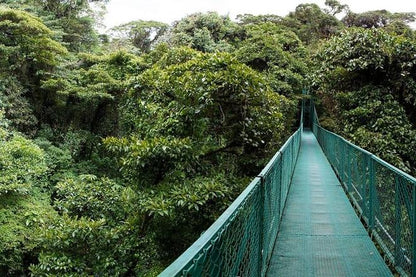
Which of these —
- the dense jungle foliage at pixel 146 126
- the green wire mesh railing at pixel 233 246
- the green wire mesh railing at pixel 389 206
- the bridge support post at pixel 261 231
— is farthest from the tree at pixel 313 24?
the green wire mesh railing at pixel 233 246

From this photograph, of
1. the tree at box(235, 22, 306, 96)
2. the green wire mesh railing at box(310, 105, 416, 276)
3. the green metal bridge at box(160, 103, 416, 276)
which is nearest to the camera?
the green metal bridge at box(160, 103, 416, 276)

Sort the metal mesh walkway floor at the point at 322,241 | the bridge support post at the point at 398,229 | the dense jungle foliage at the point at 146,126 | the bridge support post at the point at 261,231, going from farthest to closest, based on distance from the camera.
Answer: the dense jungle foliage at the point at 146,126 → the metal mesh walkway floor at the point at 322,241 → the bridge support post at the point at 398,229 → the bridge support post at the point at 261,231

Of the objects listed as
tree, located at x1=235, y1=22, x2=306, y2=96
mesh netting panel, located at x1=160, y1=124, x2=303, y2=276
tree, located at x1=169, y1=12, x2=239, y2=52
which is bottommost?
mesh netting panel, located at x1=160, y1=124, x2=303, y2=276

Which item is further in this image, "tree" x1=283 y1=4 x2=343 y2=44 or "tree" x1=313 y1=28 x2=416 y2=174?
"tree" x1=283 y1=4 x2=343 y2=44

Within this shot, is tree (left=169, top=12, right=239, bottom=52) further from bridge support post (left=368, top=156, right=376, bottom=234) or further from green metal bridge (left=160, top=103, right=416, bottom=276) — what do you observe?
bridge support post (left=368, top=156, right=376, bottom=234)

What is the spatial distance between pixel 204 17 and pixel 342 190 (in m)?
16.6

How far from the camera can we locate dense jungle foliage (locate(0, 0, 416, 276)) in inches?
205

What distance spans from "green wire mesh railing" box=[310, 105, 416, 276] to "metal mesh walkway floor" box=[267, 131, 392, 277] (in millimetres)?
167

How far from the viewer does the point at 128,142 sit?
18.1ft

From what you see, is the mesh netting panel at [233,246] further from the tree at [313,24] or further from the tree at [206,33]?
the tree at [313,24]

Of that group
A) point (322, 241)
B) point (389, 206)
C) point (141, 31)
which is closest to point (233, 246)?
point (389, 206)

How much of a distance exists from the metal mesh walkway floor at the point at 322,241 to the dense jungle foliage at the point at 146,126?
1.10m

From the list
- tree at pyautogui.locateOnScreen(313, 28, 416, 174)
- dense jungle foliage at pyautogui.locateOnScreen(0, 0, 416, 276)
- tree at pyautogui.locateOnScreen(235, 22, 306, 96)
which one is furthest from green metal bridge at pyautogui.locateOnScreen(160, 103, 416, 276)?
tree at pyautogui.locateOnScreen(235, 22, 306, 96)

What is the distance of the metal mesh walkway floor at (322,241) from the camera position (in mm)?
3360
